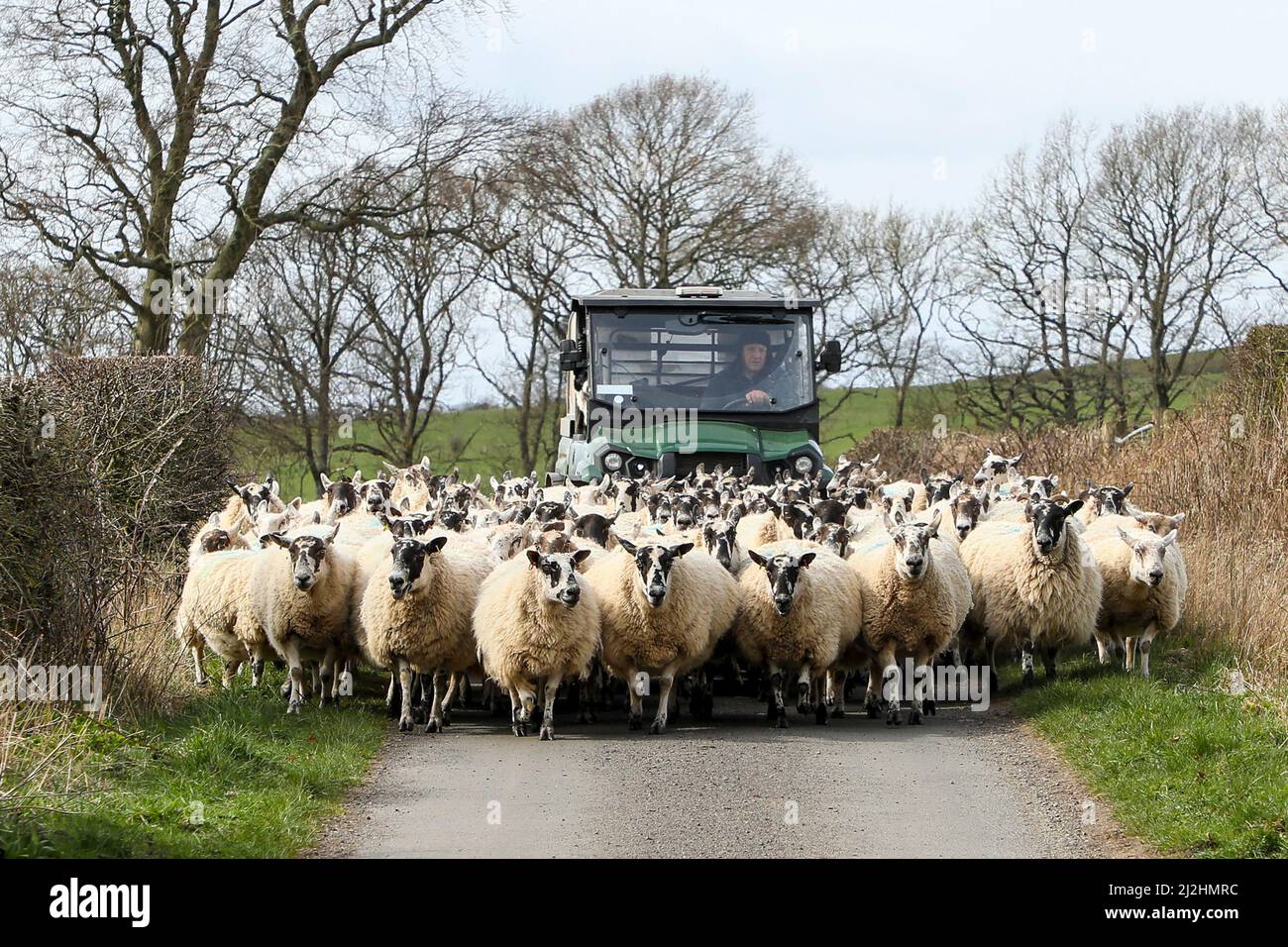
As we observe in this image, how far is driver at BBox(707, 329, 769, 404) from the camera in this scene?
67.2 ft

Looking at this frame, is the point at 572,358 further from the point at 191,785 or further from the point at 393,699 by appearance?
the point at 191,785

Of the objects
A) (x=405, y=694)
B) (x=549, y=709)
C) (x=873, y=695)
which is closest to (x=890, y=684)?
(x=873, y=695)

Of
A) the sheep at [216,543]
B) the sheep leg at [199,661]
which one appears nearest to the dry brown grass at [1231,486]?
the sheep leg at [199,661]

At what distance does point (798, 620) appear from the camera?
1340cm

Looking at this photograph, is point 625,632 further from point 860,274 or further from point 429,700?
point 860,274

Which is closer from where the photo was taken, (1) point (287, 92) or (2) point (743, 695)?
(2) point (743, 695)

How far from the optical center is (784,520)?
16297mm

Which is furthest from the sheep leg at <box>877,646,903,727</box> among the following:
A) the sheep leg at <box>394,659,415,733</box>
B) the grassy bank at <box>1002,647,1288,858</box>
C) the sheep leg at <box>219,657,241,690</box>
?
the sheep leg at <box>219,657,241,690</box>

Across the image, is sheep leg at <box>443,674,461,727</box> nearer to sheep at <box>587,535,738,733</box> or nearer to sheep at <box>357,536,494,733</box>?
sheep at <box>357,536,494,733</box>

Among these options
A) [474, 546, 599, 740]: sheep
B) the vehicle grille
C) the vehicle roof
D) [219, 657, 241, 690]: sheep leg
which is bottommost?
[219, 657, 241, 690]: sheep leg

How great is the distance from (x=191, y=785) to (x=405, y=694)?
3492 millimetres

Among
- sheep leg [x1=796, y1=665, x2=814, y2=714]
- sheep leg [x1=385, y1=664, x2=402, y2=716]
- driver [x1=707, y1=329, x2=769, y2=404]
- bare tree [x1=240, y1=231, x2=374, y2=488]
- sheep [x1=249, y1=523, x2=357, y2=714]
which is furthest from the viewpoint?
bare tree [x1=240, y1=231, x2=374, y2=488]

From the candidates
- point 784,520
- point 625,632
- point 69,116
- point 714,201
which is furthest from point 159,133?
point 714,201
